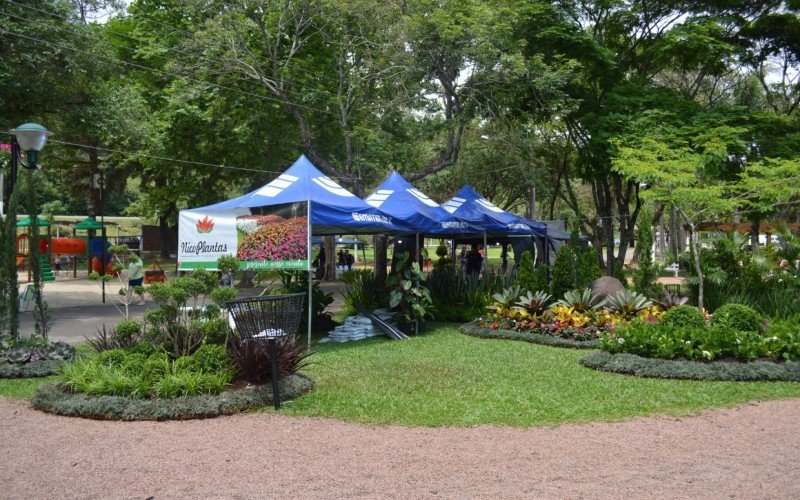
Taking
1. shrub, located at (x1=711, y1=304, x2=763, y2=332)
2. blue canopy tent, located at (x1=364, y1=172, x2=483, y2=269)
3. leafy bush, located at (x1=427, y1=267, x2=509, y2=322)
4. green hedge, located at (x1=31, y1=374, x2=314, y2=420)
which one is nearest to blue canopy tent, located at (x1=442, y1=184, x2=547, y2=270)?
blue canopy tent, located at (x1=364, y1=172, x2=483, y2=269)

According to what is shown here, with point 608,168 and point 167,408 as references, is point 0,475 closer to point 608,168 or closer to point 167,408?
point 167,408

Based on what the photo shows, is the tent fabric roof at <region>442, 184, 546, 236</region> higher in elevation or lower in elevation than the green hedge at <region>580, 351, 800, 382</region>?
higher

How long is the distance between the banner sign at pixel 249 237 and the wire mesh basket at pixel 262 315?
414 cm

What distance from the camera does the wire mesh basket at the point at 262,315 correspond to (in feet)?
24.3

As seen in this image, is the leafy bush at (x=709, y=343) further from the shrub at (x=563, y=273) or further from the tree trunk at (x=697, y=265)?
the shrub at (x=563, y=273)

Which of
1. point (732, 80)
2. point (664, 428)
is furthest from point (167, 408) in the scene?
point (732, 80)

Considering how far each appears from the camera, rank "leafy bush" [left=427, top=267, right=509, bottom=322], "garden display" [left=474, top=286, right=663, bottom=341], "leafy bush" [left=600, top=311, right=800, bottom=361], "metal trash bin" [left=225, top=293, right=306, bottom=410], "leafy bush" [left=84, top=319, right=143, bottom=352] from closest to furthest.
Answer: "metal trash bin" [left=225, top=293, right=306, bottom=410] < "leafy bush" [left=84, top=319, right=143, bottom=352] < "leafy bush" [left=600, top=311, right=800, bottom=361] < "garden display" [left=474, top=286, right=663, bottom=341] < "leafy bush" [left=427, top=267, right=509, bottom=322]

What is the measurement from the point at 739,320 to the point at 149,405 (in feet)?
27.8

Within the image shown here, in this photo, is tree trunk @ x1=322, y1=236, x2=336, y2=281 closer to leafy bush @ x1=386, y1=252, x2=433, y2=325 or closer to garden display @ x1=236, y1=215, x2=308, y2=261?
leafy bush @ x1=386, y1=252, x2=433, y2=325

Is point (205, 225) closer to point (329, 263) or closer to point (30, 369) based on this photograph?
point (30, 369)

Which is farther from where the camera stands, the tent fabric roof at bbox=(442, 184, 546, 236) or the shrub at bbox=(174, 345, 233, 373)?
the tent fabric roof at bbox=(442, 184, 546, 236)

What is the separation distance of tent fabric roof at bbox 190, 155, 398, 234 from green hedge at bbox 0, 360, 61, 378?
12.1 ft

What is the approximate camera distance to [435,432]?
657 centimetres

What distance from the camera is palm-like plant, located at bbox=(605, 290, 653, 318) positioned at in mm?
12602
